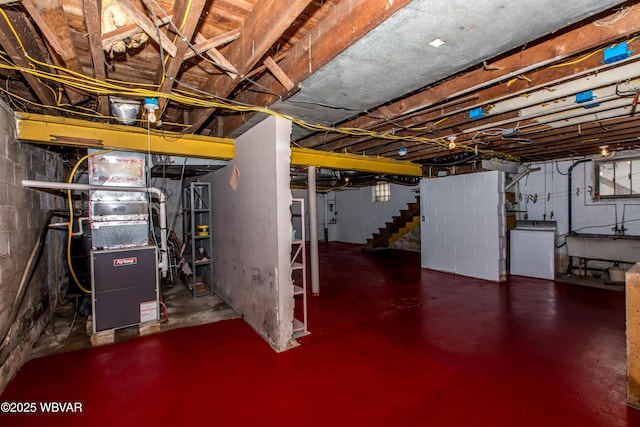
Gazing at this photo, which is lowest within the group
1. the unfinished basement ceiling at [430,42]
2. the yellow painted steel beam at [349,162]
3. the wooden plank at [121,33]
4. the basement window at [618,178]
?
the basement window at [618,178]

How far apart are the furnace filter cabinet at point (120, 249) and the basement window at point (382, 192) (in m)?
8.03

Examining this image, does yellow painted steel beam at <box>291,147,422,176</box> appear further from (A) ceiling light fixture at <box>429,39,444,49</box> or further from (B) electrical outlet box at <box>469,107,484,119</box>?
(A) ceiling light fixture at <box>429,39,444,49</box>

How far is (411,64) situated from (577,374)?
2.80 meters

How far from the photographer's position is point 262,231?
10.1 ft

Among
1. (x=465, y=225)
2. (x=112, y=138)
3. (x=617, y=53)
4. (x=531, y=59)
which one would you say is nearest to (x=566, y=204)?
(x=465, y=225)

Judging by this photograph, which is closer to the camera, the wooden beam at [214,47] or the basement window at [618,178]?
the wooden beam at [214,47]

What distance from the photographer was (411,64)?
196cm

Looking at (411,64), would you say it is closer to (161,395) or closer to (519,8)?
(519,8)

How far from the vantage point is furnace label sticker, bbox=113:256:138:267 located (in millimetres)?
3188

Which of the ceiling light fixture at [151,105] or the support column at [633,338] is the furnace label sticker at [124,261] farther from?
the support column at [633,338]

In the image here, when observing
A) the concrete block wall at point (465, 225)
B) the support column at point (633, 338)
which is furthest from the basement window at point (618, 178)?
the support column at point (633, 338)

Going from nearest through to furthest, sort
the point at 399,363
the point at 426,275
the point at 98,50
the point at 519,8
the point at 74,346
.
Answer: the point at 519,8
the point at 98,50
the point at 399,363
the point at 74,346
the point at 426,275

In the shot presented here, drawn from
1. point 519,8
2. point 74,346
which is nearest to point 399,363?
point 519,8

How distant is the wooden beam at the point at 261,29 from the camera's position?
1563 mm
